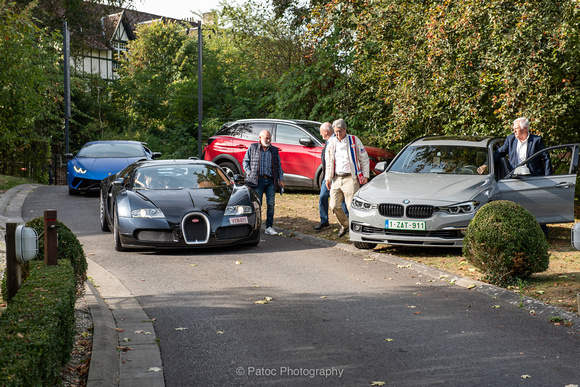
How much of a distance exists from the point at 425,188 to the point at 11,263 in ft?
20.5

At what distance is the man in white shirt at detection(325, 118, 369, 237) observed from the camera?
35.4 ft

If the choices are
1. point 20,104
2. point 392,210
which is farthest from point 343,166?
point 20,104

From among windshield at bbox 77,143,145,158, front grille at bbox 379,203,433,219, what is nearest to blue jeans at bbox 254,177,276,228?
front grille at bbox 379,203,433,219

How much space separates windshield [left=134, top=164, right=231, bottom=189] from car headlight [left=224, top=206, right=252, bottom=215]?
35.8 inches

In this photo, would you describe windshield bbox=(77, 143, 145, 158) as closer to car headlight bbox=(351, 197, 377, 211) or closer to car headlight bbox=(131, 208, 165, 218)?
car headlight bbox=(131, 208, 165, 218)

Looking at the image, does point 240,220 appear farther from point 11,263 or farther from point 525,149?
point 11,263

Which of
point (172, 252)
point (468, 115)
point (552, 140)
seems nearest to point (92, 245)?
point (172, 252)

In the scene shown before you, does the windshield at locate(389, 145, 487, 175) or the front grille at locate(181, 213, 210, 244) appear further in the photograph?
the windshield at locate(389, 145, 487, 175)

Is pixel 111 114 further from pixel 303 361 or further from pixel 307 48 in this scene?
pixel 303 361

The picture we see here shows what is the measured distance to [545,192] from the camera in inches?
385

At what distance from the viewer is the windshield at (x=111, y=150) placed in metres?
18.4

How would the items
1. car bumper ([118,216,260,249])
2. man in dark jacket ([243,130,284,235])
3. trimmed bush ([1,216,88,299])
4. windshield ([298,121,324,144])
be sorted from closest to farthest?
trimmed bush ([1,216,88,299]) < car bumper ([118,216,260,249]) < man in dark jacket ([243,130,284,235]) < windshield ([298,121,324,144])

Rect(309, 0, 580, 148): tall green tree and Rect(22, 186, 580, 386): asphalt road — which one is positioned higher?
Rect(309, 0, 580, 148): tall green tree

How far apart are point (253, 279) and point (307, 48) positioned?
23046 millimetres
